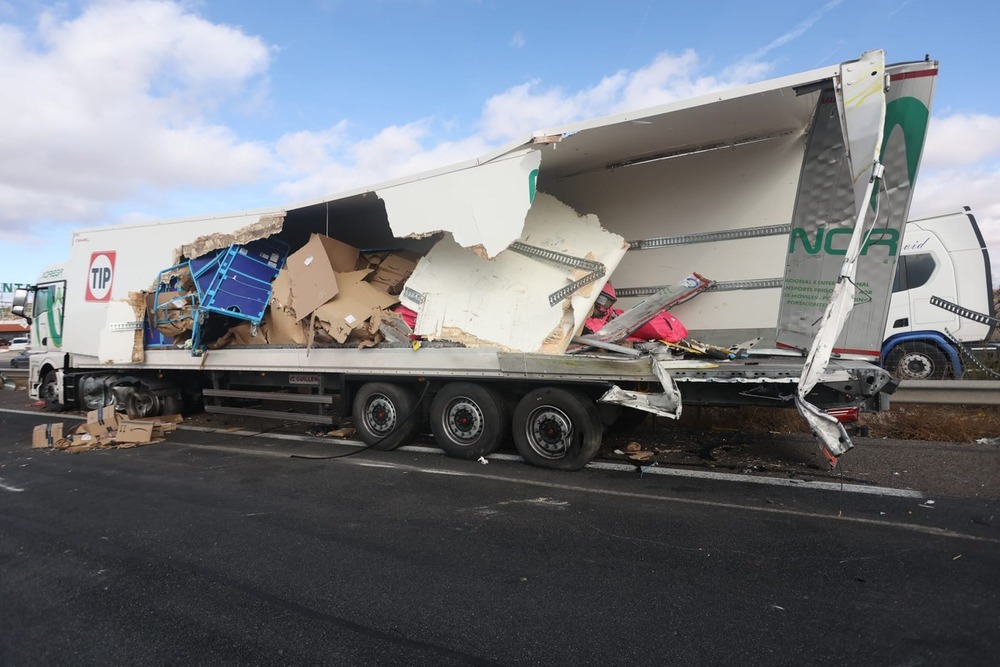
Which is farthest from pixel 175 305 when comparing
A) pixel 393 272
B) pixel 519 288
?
pixel 519 288

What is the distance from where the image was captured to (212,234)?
25.8 feet

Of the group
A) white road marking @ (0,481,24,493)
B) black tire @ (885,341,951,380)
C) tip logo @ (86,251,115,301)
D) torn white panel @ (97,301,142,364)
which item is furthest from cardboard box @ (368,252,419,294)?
black tire @ (885,341,951,380)

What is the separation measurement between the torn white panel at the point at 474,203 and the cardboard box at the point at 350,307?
1.11m

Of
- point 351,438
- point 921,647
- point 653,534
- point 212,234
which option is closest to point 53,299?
point 212,234

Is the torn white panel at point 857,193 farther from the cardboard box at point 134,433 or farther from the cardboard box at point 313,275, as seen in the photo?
the cardboard box at point 134,433

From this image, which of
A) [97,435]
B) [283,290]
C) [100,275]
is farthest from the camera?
[100,275]

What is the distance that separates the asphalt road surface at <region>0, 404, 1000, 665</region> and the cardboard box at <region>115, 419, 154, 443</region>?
2.60 meters

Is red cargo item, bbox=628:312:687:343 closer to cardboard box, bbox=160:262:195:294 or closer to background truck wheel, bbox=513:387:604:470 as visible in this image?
background truck wheel, bbox=513:387:604:470

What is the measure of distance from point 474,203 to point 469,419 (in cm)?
230

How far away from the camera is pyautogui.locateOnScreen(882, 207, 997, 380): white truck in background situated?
8680mm

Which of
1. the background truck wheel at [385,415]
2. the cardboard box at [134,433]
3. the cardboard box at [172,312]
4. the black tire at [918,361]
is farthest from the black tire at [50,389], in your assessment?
the black tire at [918,361]

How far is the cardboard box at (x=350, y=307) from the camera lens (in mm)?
6840

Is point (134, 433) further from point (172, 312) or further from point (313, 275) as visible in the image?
point (313, 275)

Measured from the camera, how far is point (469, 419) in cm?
620
